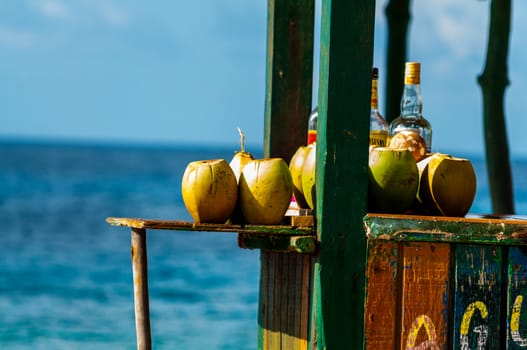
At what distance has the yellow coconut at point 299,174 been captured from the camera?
3967 millimetres

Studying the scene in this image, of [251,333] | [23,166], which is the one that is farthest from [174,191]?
[251,333]

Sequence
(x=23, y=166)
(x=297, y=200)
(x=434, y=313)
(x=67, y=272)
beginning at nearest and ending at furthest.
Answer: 1. (x=434, y=313)
2. (x=297, y=200)
3. (x=67, y=272)
4. (x=23, y=166)

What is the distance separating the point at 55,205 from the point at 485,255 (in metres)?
35.5

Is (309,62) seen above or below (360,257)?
above

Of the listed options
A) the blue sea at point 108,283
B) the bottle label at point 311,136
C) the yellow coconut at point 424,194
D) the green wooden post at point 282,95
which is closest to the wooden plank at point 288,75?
the green wooden post at point 282,95

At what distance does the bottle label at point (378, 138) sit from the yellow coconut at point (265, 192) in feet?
2.01

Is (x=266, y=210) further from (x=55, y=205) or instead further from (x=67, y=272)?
(x=55, y=205)

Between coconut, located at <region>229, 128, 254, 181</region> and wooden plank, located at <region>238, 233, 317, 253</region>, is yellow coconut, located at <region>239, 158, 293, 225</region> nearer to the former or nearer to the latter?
wooden plank, located at <region>238, 233, 317, 253</region>

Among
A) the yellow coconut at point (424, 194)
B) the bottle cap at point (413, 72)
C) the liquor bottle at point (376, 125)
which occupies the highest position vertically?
the bottle cap at point (413, 72)

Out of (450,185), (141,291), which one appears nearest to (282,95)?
(450,185)

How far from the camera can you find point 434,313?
358 cm

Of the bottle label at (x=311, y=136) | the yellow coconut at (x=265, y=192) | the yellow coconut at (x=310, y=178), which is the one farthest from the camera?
the bottle label at (x=311, y=136)

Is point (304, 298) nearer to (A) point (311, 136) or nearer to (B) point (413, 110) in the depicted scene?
(A) point (311, 136)

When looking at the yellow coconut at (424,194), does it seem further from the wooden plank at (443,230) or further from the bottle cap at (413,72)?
the bottle cap at (413,72)
